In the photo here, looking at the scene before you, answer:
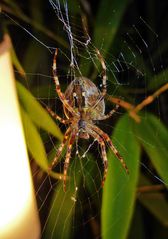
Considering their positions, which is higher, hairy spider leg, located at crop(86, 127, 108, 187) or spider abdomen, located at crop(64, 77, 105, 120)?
spider abdomen, located at crop(64, 77, 105, 120)

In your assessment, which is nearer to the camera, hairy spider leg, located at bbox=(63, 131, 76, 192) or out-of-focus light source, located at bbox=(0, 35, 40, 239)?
out-of-focus light source, located at bbox=(0, 35, 40, 239)

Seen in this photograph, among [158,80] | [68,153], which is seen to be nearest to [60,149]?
[68,153]

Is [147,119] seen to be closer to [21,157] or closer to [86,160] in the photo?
[86,160]

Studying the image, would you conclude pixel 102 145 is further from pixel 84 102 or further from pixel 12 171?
pixel 12 171

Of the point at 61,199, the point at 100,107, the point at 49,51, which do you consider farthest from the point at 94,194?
the point at 49,51

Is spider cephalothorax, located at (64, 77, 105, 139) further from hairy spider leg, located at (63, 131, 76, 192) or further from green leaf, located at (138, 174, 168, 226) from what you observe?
green leaf, located at (138, 174, 168, 226)

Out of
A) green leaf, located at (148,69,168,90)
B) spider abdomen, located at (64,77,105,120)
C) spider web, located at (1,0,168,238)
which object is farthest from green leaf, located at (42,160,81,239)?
green leaf, located at (148,69,168,90)

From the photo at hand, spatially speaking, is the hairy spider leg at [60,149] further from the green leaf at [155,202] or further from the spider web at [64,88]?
the green leaf at [155,202]
